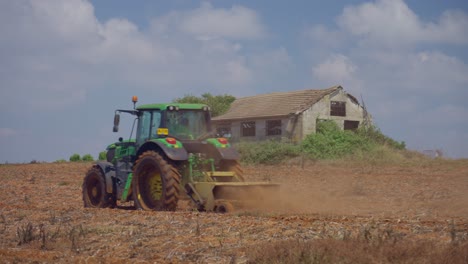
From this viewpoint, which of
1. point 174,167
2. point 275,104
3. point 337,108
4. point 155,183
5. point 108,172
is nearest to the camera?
point 174,167

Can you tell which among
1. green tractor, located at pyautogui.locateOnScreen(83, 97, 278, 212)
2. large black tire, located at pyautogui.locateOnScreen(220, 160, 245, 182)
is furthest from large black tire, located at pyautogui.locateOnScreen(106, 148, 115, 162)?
large black tire, located at pyautogui.locateOnScreen(220, 160, 245, 182)

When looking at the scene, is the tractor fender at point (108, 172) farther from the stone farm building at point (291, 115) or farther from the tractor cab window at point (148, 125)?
the stone farm building at point (291, 115)

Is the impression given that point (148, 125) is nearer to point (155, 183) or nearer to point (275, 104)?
point (155, 183)

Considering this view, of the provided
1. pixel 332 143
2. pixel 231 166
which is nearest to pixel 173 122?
pixel 231 166

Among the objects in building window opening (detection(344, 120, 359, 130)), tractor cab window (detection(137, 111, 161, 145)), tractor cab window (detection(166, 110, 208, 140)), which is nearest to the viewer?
tractor cab window (detection(166, 110, 208, 140))

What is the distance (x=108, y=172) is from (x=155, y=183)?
213cm

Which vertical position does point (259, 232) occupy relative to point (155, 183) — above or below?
below

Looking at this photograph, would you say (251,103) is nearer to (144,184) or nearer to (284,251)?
(144,184)

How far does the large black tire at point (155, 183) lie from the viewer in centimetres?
1424

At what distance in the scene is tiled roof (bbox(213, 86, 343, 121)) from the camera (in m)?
39.8

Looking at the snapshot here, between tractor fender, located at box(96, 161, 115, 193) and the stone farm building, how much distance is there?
887 inches

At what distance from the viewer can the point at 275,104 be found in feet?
138

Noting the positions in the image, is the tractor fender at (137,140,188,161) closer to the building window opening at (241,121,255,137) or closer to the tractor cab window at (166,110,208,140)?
the tractor cab window at (166,110,208,140)

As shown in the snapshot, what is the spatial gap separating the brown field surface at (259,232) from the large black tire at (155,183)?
0.74 m
